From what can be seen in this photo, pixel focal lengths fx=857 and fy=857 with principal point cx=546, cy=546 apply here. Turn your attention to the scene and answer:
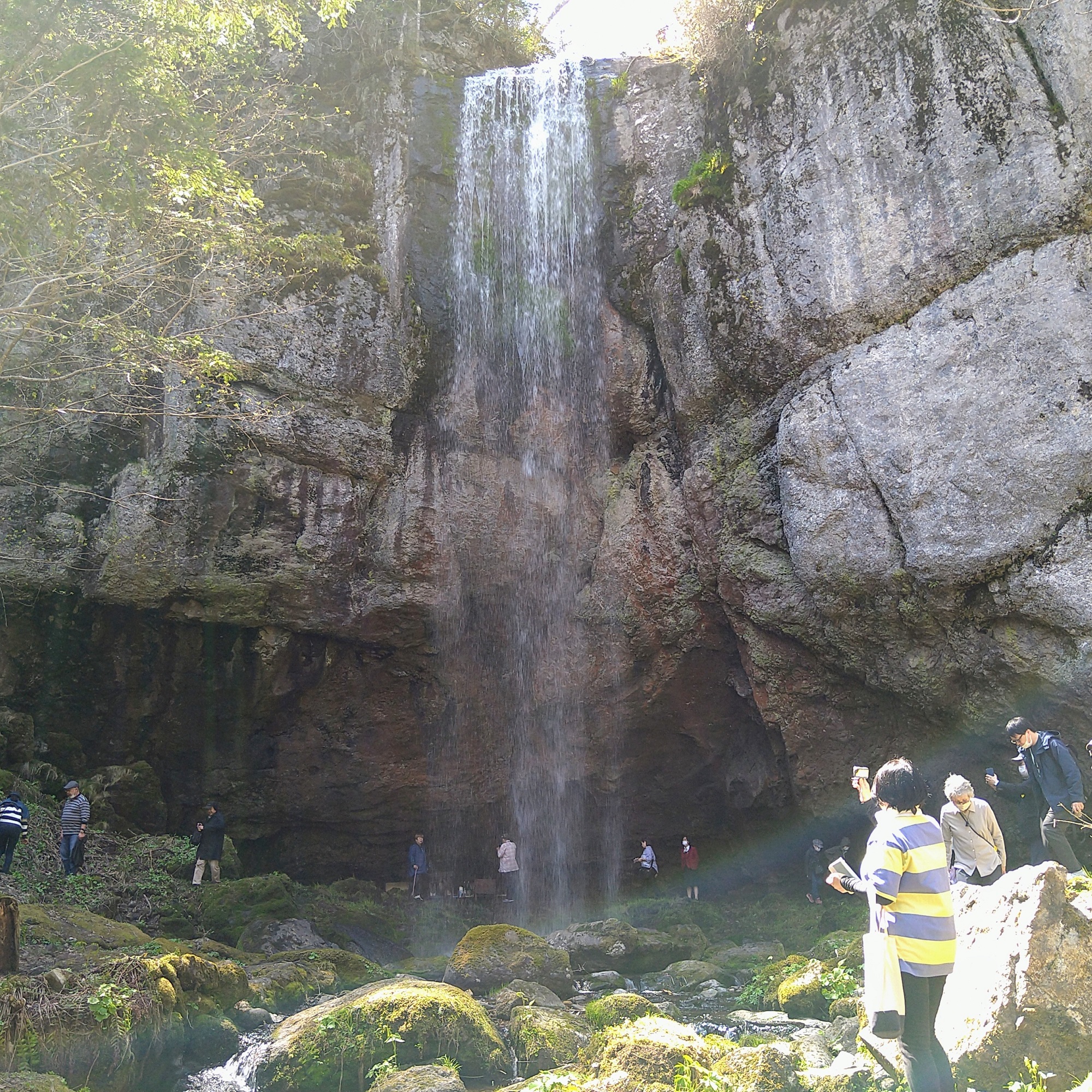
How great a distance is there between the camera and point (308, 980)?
8.89m

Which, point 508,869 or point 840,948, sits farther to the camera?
point 508,869

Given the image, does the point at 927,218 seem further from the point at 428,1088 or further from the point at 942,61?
the point at 428,1088

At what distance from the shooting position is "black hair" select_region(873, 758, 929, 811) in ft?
13.0

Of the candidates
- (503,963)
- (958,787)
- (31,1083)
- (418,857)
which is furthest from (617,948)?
(31,1083)

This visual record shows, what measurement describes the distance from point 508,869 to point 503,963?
6361 mm

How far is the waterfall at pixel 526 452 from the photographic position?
15039 millimetres

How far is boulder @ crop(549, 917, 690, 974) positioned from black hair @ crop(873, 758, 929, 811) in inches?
289

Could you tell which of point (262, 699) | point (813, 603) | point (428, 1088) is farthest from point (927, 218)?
point (262, 699)

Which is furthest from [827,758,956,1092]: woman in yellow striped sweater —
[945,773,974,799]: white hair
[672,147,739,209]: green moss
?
[672,147,739,209]: green moss

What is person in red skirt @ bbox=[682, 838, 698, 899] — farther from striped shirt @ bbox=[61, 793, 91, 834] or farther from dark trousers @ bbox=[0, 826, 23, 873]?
dark trousers @ bbox=[0, 826, 23, 873]

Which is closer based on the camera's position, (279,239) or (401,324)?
(279,239)

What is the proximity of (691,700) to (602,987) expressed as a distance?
6.16 metres

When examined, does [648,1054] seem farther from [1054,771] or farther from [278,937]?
[278,937]

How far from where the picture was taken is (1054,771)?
7086 mm
